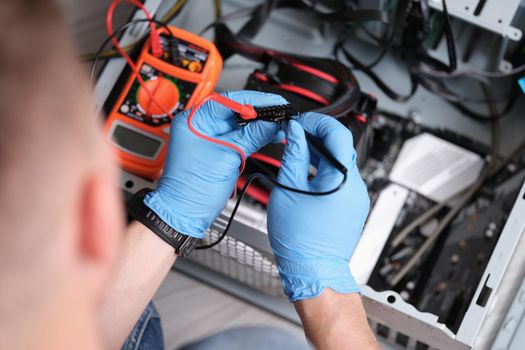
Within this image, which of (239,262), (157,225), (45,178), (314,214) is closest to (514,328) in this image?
(314,214)

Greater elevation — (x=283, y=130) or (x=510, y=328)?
(x=283, y=130)

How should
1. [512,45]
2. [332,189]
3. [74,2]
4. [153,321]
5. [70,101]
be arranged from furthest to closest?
[74,2]
[512,45]
[153,321]
[332,189]
[70,101]

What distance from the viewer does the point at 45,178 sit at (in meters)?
0.40

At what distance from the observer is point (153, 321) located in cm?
109

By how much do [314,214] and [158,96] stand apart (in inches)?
15.1

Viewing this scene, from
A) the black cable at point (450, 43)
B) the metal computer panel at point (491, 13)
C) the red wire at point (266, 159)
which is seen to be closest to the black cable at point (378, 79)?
the black cable at point (450, 43)

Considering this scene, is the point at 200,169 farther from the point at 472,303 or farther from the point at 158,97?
the point at 472,303

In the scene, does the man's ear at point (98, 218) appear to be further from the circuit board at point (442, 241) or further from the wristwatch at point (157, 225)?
the circuit board at point (442, 241)

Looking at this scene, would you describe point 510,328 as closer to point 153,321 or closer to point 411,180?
point 411,180

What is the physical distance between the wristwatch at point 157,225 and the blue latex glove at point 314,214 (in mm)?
148

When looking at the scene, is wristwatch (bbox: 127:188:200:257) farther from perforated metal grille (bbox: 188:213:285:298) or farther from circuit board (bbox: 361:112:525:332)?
circuit board (bbox: 361:112:525:332)

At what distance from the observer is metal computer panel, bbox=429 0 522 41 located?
43.8 inches

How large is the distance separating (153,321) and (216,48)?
52cm

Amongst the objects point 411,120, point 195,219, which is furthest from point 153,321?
point 411,120
